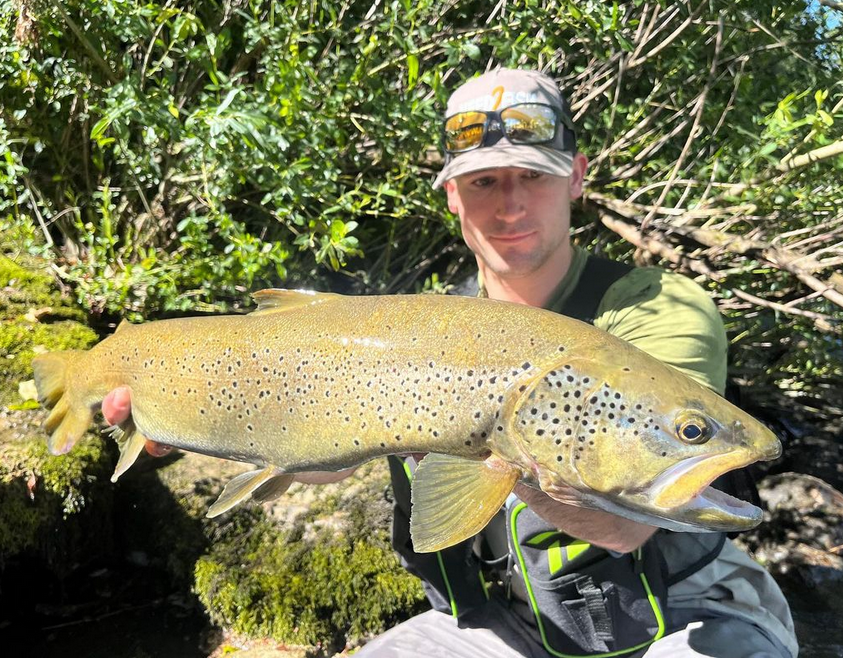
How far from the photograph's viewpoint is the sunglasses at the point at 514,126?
9.55 ft

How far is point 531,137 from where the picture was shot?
2.91 m

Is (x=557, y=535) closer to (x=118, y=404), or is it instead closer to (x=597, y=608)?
(x=597, y=608)

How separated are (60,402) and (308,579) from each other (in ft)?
6.22

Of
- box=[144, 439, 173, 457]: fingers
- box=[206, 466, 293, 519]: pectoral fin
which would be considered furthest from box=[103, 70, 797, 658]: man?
box=[206, 466, 293, 519]: pectoral fin

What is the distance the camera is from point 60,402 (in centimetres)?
293

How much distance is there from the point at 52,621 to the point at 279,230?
3.11m

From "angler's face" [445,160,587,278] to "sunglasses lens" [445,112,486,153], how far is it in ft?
0.49

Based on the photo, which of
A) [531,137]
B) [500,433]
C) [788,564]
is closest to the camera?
[500,433]

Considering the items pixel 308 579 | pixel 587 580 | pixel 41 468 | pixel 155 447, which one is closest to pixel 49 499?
pixel 41 468

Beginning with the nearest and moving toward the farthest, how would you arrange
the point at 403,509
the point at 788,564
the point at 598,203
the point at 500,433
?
the point at 500,433
the point at 403,509
the point at 598,203
the point at 788,564

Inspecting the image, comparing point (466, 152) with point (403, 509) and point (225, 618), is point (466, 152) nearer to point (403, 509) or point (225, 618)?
point (403, 509)

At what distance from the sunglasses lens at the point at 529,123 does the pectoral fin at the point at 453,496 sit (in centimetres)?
166

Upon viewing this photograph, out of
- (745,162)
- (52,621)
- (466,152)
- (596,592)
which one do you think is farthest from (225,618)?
(745,162)

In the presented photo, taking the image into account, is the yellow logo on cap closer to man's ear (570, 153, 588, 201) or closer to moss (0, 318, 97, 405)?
man's ear (570, 153, 588, 201)
